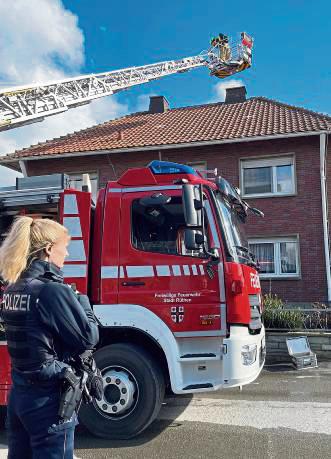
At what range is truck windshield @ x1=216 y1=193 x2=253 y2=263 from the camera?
4.91 m

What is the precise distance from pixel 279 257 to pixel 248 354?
34.3 ft

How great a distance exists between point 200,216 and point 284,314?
20.9 ft

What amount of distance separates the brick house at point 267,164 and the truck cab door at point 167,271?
30.2ft

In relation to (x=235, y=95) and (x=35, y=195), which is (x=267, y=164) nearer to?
(x=235, y=95)

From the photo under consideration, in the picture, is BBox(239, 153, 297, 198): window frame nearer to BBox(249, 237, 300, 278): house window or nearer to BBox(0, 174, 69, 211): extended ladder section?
BBox(249, 237, 300, 278): house window

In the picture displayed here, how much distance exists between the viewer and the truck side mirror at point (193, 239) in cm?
450

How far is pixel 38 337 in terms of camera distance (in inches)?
87.7

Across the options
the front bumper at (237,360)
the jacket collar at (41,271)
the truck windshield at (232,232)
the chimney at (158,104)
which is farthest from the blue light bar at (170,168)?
the chimney at (158,104)

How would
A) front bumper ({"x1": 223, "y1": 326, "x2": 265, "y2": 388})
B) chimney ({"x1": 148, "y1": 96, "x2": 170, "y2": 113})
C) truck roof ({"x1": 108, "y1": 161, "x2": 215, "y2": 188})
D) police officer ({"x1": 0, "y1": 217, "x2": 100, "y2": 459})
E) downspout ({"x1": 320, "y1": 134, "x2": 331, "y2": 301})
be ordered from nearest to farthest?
police officer ({"x1": 0, "y1": 217, "x2": 100, "y2": 459}), front bumper ({"x1": 223, "y1": 326, "x2": 265, "y2": 388}), truck roof ({"x1": 108, "y1": 161, "x2": 215, "y2": 188}), downspout ({"x1": 320, "y1": 134, "x2": 331, "y2": 301}), chimney ({"x1": 148, "y1": 96, "x2": 170, "y2": 113})

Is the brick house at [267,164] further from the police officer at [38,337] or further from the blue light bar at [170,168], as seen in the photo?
the police officer at [38,337]

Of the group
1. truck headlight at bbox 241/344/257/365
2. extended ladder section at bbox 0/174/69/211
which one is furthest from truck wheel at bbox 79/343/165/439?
extended ladder section at bbox 0/174/69/211

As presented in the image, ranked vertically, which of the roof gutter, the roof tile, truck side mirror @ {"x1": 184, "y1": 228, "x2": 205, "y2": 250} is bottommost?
truck side mirror @ {"x1": 184, "y1": 228, "x2": 205, "y2": 250}

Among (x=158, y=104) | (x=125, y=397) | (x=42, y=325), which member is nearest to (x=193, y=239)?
(x=125, y=397)

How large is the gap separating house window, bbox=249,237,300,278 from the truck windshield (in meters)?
9.38
